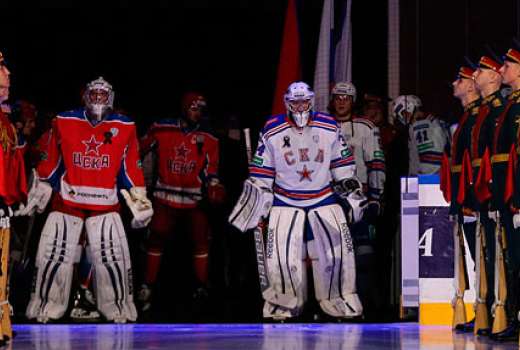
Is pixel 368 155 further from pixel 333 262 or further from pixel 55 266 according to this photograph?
pixel 55 266

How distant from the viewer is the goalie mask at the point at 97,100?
11625 mm

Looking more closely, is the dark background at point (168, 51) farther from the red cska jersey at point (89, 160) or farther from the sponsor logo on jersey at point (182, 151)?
the red cska jersey at point (89, 160)

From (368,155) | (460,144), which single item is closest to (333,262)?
(368,155)

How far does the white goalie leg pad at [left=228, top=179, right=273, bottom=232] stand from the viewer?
1149 centimetres

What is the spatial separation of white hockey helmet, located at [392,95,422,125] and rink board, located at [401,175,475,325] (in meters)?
2.01

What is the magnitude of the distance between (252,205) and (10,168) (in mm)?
2897

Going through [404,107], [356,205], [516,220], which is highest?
[404,107]

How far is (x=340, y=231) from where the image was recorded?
451 inches

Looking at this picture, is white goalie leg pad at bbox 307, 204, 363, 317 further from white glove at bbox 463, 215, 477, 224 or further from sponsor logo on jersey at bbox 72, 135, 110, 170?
sponsor logo on jersey at bbox 72, 135, 110, 170

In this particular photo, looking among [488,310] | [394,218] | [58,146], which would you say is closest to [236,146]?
[394,218]

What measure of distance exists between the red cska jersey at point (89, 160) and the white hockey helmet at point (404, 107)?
2.82 metres

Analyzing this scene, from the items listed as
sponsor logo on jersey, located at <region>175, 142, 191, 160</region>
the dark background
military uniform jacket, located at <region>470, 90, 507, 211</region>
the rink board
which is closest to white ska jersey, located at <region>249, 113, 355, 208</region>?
the rink board

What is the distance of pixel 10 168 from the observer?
9.04m

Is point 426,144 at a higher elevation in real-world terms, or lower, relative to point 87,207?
higher
